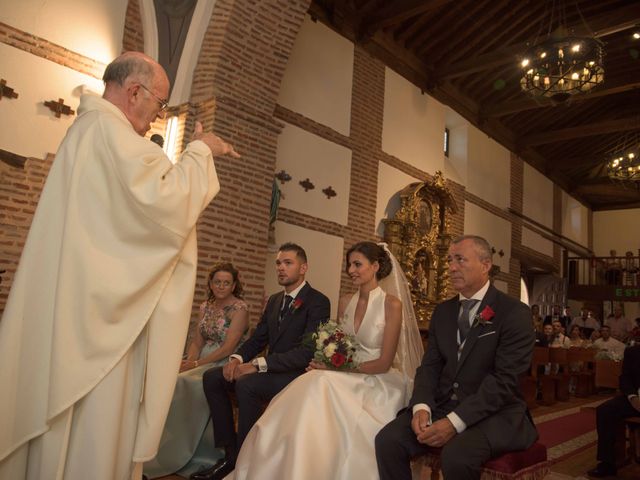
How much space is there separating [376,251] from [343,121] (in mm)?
6483

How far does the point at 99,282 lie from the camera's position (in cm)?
193

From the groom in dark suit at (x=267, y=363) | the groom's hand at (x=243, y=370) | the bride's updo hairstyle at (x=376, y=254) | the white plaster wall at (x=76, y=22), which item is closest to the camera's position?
the groom in dark suit at (x=267, y=363)

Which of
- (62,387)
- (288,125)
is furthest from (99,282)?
(288,125)

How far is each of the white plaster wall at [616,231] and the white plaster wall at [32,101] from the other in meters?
21.3

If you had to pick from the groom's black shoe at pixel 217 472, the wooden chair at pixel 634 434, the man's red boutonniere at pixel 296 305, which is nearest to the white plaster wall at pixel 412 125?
the man's red boutonniere at pixel 296 305

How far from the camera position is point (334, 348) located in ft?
12.5

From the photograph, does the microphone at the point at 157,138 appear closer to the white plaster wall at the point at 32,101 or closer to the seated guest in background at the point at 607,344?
the white plaster wall at the point at 32,101

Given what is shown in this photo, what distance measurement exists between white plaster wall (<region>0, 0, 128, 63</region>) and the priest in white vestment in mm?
4966

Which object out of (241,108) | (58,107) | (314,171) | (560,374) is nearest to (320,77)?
(314,171)

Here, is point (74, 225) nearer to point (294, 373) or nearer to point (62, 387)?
point (62, 387)

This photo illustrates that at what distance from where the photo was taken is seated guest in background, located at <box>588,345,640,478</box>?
4.64 meters

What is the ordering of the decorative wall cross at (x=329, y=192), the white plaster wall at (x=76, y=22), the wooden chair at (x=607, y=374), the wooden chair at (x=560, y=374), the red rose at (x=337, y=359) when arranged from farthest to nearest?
the decorative wall cross at (x=329, y=192)
the wooden chair at (x=560, y=374)
the wooden chair at (x=607, y=374)
the white plaster wall at (x=76, y=22)
the red rose at (x=337, y=359)

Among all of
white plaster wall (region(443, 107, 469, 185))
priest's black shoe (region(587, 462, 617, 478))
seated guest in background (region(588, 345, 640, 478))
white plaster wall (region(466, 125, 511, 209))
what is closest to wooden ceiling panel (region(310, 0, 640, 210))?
white plaster wall (region(443, 107, 469, 185))

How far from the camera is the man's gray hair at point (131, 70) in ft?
7.23
